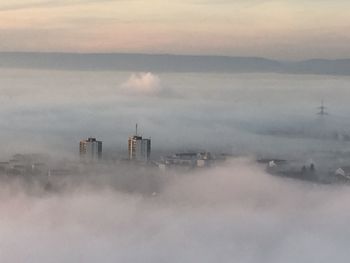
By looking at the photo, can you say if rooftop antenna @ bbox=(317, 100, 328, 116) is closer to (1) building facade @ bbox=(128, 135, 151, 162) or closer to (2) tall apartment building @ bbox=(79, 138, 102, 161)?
(1) building facade @ bbox=(128, 135, 151, 162)

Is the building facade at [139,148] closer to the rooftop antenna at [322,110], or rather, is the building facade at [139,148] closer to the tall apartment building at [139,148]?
the tall apartment building at [139,148]

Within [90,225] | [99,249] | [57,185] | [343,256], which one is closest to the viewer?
[343,256]

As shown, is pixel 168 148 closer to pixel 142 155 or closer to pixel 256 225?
pixel 142 155

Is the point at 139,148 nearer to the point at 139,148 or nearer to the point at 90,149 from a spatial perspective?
the point at 139,148

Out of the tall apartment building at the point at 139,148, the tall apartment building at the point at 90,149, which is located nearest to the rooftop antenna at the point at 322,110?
the tall apartment building at the point at 139,148

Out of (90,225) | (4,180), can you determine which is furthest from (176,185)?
(4,180)

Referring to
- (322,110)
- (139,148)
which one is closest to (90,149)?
(139,148)

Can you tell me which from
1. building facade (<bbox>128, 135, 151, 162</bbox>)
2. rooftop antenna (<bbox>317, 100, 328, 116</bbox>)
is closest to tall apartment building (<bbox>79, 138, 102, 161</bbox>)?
building facade (<bbox>128, 135, 151, 162</bbox>)
